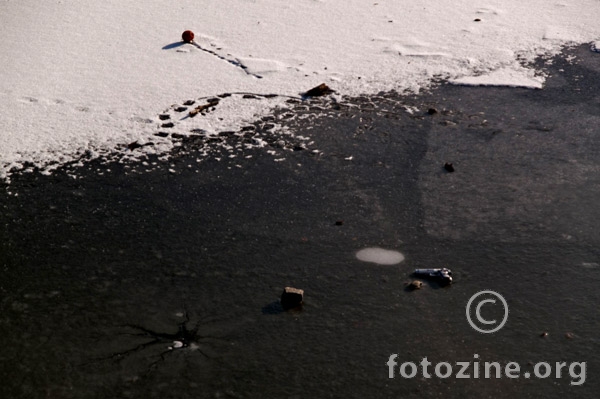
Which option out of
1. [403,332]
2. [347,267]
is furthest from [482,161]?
[403,332]

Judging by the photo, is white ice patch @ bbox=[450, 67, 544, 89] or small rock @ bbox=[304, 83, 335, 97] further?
white ice patch @ bbox=[450, 67, 544, 89]

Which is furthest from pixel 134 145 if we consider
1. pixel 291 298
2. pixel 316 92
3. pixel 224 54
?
pixel 291 298

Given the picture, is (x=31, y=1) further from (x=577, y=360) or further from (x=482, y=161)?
(x=577, y=360)

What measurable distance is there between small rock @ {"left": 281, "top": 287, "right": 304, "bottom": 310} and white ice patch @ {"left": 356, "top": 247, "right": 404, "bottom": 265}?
0.40 metres

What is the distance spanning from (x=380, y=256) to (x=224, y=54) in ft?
7.83

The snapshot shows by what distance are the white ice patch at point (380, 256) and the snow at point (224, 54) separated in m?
1.35

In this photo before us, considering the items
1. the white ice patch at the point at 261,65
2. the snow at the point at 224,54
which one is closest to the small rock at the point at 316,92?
the snow at the point at 224,54

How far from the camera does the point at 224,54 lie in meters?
4.92

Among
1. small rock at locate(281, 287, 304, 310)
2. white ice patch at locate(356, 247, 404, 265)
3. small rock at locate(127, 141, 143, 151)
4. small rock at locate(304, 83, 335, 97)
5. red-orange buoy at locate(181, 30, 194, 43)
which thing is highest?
red-orange buoy at locate(181, 30, 194, 43)

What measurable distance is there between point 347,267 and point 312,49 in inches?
96.6

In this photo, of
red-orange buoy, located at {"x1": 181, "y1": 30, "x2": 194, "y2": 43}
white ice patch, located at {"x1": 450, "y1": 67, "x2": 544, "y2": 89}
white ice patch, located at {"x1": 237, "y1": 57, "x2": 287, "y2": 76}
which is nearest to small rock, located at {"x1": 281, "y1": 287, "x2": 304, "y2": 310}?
white ice patch, located at {"x1": 237, "y1": 57, "x2": 287, "y2": 76}

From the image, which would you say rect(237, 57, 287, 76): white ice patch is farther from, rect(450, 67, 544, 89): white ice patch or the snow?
rect(450, 67, 544, 89): white ice patch

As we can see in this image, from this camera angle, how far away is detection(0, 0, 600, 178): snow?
4105 millimetres

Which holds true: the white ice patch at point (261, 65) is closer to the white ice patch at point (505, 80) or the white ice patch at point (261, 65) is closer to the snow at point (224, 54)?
the snow at point (224, 54)
